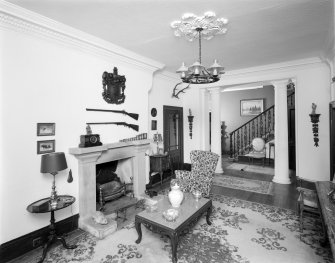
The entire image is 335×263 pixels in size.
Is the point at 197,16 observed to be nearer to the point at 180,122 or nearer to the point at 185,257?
the point at 185,257

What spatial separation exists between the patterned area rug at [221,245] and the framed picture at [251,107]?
21.3 feet

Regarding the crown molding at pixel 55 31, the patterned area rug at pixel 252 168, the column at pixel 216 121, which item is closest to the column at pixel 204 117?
the column at pixel 216 121

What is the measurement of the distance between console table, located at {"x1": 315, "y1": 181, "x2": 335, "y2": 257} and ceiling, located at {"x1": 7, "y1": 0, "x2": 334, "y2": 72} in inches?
96.3

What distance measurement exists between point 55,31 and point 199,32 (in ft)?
7.14

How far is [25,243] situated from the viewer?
2.69m

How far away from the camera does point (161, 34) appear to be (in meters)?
3.33

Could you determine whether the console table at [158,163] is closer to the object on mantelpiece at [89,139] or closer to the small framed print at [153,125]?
the small framed print at [153,125]

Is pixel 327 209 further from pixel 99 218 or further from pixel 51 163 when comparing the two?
pixel 51 163

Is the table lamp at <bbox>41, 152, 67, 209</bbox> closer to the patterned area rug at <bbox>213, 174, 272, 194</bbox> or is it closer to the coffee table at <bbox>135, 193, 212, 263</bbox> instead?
the coffee table at <bbox>135, 193, 212, 263</bbox>

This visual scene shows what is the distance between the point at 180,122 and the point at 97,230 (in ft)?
14.0

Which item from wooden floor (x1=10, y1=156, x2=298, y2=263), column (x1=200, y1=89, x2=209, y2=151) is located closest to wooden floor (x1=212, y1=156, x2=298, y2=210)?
wooden floor (x1=10, y1=156, x2=298, y2=263)

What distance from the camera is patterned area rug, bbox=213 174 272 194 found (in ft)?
16.5

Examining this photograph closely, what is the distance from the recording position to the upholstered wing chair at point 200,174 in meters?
3.80

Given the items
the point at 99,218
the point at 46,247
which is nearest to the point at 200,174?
the point at 99,218
